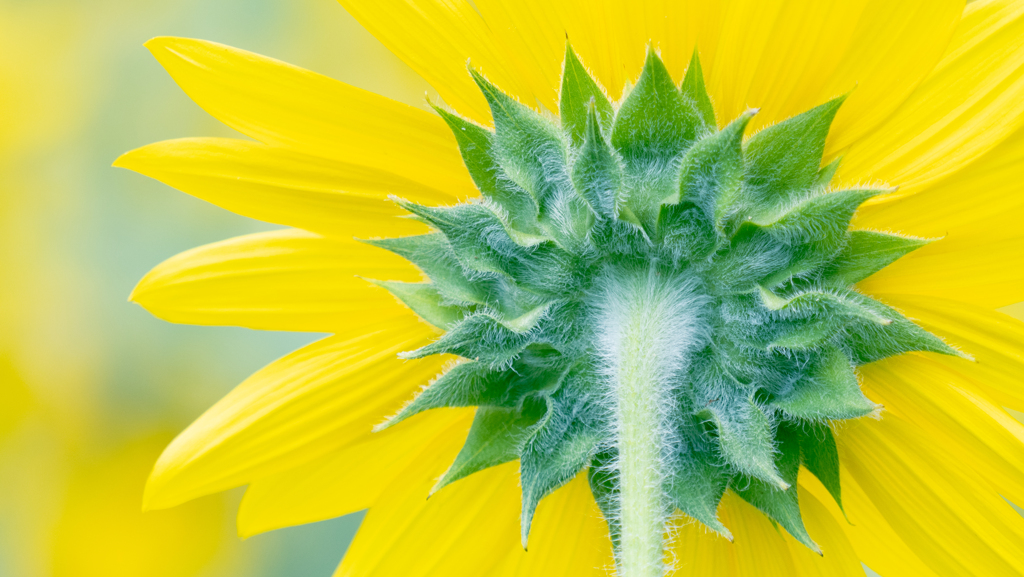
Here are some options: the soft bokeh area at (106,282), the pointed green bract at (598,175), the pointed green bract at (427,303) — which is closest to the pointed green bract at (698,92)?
the pointed green bract at (598,175)

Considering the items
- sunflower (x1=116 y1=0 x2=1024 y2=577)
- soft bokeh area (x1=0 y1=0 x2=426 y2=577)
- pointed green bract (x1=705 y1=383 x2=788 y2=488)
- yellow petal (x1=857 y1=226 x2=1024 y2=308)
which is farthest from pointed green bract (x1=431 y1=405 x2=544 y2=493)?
soft bokeh area (x1=0 y1=0 x2=426 y2=577)

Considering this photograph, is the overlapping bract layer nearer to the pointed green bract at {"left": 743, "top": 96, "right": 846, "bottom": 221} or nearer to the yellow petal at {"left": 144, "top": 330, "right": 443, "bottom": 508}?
the pointed green bract at {"left": 743, "top": 96, "right": 846, "bottom": 221}

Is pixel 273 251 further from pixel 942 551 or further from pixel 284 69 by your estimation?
pixel 942 551

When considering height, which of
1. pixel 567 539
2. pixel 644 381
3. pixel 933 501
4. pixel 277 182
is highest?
pixel 277 182

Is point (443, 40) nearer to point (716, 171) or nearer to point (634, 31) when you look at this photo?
point (634, 31)

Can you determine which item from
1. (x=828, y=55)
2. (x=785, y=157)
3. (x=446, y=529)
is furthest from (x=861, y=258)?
(x=446, y=529)

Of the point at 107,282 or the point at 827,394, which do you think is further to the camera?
the point at 107,282
